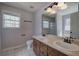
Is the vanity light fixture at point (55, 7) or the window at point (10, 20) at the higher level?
the vanity light fixture at point (55, 7)

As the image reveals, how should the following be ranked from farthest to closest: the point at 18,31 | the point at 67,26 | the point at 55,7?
the point at 18,31
the point at 55,7
the point at 67,26

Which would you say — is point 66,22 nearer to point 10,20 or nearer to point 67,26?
point 67,26

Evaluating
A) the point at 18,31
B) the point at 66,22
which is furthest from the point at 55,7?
the point at 18,31

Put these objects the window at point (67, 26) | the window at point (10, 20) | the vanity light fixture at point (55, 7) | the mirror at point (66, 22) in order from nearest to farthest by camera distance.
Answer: the mirror at point (66, 22) → the window at point (67, 26) → the vanity light fixture at point (55, 7) → the window at point (10, 20)

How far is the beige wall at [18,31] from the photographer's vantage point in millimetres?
2957

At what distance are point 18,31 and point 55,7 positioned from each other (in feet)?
5.15

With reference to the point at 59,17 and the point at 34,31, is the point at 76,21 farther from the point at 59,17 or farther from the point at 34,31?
the point at 34,31

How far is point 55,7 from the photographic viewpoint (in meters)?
2.64

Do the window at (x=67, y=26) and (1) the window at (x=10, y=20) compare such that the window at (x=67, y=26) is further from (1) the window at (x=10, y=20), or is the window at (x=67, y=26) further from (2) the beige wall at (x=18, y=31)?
(1) the window at (x=10, y=20)

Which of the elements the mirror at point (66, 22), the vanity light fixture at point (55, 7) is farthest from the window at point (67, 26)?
the vanity light fixture at point (55, 7)

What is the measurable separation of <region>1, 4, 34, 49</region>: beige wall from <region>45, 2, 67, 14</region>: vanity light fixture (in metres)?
0.69

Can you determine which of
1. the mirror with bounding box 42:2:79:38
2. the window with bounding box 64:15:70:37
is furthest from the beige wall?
the window with bounding box 64:15:70:37

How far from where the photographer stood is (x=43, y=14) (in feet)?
10.8

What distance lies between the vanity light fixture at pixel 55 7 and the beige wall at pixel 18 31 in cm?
69
